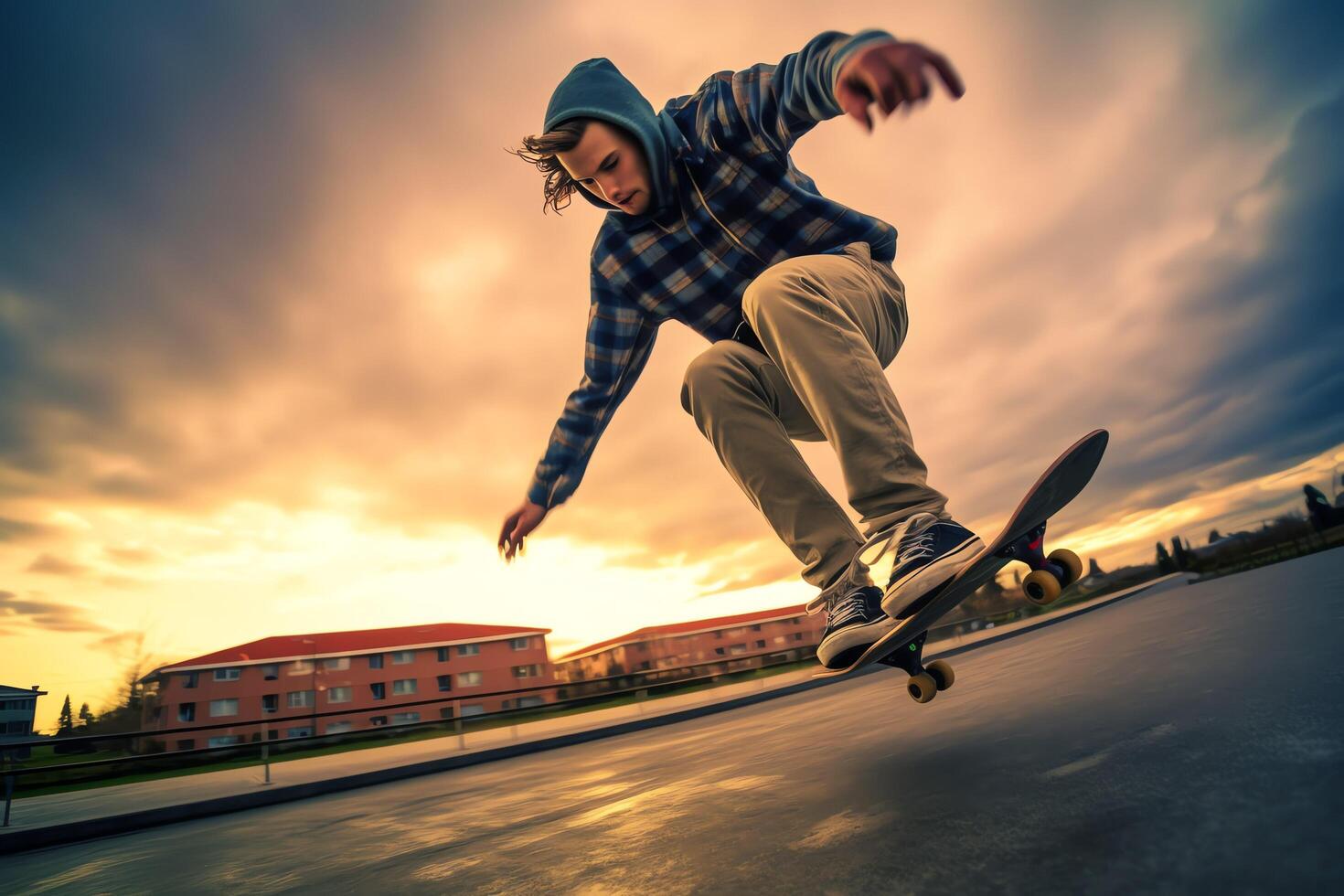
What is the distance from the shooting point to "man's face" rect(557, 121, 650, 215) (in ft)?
6.77

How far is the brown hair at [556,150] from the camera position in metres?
2.07

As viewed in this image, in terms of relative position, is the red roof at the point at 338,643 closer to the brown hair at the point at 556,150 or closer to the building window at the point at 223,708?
the building window at the point at 223,708

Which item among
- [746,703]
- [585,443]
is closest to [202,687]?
[746,703]

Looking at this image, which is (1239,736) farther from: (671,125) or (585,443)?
(585,443)

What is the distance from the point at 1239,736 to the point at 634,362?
7.77 ft

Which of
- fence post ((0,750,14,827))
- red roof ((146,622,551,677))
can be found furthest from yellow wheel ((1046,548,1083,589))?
red roof ((146,622,551,677))

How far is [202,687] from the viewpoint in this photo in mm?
35500

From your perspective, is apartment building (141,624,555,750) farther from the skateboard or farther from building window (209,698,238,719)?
the skateboard

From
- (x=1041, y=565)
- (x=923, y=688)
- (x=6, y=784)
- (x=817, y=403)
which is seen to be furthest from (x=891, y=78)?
(x=6, y=784)

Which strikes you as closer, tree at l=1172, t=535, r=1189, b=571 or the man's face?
the man's face

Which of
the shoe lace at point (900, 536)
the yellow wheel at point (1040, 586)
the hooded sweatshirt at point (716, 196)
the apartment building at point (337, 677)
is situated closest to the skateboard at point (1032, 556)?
the yellow wheel at point (1040, 586)

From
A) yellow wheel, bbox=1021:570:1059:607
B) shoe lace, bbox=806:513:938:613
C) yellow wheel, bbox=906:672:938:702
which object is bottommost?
yellow wheel, bbox=906:672:938:702

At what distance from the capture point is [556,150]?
6.84 feet

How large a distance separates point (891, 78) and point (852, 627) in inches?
45.8
